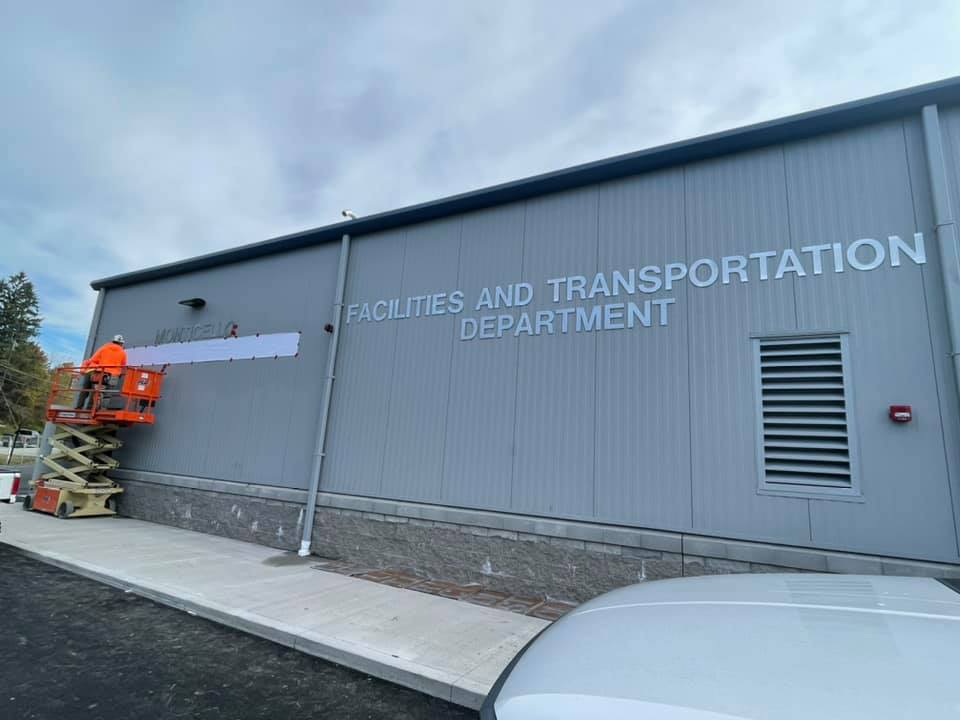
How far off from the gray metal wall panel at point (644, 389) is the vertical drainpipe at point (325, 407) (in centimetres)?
451

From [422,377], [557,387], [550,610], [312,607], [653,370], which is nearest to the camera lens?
[312,607]

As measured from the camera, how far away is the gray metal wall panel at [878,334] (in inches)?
180

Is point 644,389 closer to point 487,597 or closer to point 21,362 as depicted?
point 487,597

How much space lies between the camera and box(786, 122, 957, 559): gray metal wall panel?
4.58 m

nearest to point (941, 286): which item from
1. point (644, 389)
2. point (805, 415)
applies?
point (805, 415)

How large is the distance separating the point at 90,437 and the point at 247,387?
405 centimetres

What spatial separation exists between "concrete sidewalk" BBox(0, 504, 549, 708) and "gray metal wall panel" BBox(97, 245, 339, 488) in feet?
5.25

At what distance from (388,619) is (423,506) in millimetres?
2028

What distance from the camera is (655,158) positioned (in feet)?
20.5

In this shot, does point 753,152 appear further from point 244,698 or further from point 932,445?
point 244,698

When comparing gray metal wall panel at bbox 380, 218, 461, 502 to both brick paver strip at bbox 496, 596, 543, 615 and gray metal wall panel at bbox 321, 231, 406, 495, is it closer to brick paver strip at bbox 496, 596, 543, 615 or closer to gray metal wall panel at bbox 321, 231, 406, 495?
gray metal wall panel at bbox 321, 231, 406, 495

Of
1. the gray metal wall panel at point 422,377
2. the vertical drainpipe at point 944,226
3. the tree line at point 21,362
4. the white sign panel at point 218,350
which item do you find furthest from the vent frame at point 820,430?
the tree line at point 21,362

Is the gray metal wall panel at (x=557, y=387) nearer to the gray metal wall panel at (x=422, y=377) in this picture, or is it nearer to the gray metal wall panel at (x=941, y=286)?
the gray metal wall panel at (x=422, y=377)

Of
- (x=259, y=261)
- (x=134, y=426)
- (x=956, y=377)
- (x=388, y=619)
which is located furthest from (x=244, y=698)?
(x=134, y=426)
